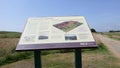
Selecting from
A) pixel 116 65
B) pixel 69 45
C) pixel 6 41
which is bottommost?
pixel 6 41

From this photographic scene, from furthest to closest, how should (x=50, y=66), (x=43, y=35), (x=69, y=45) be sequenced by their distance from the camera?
1. (x=50, y=66)
2. (x=43, y=35)
3. (x=69, y=45)

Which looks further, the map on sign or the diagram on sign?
the diagram on sign

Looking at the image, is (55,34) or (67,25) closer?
(55,34)

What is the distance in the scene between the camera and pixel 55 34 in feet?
28.3

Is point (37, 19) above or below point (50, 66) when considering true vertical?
above

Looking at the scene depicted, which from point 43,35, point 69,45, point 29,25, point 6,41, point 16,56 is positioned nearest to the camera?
point 69,45

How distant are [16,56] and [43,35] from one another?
847 cm

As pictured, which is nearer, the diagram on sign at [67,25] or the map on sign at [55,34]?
the map on sign at [55,34]

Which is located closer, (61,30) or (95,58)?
(61,30)

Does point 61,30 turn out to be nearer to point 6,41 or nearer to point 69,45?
point 69,45

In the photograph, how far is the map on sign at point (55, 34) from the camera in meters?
8.19

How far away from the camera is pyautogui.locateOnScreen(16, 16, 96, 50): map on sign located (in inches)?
322

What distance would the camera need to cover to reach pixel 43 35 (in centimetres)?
867

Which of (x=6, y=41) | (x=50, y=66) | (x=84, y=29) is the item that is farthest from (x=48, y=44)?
(x=6, y=41)
